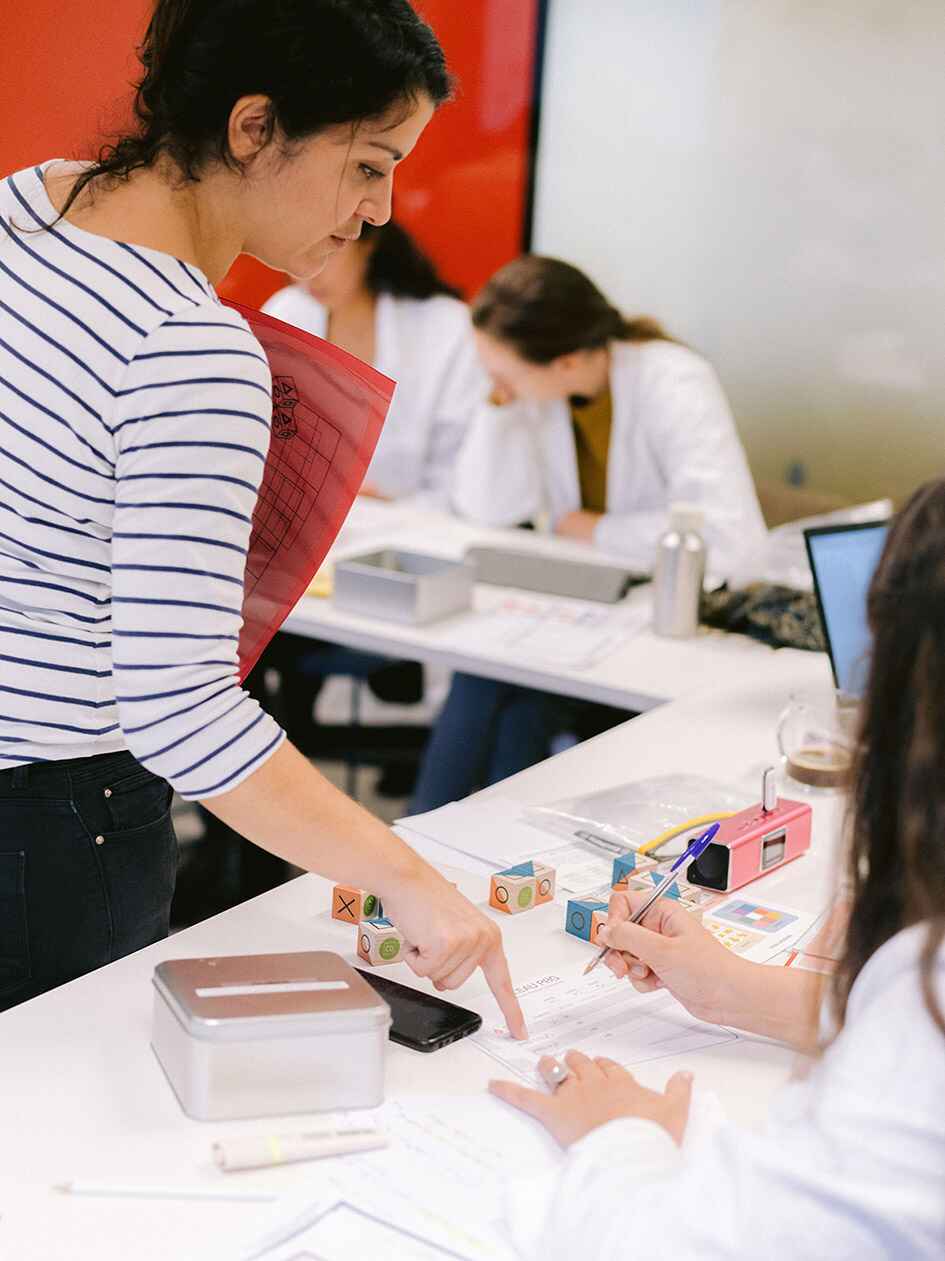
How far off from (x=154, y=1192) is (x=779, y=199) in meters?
3.89

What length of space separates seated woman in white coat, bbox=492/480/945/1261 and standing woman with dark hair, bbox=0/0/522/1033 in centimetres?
31

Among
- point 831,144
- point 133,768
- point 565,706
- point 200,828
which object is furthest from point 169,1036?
point 831,144

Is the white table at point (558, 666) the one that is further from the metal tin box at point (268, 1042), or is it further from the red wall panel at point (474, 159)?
the red wall panel at point (474, 159)

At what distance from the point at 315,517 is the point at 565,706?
1.66 meters

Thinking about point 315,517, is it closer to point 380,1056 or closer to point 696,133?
point 380,1056

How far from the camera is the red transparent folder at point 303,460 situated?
143cm

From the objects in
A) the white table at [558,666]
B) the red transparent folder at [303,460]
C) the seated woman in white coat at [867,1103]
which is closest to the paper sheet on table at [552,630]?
the white table at [558,666]

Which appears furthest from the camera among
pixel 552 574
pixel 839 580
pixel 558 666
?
pixel 552 574

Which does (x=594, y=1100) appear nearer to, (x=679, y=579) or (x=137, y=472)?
(x=137, y=472)

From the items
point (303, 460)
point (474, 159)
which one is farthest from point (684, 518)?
point (474, 159)

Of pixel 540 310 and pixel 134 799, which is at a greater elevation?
pixel 540 310

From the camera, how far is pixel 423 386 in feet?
13.1

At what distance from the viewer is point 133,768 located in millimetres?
1356

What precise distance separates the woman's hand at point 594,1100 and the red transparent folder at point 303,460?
512 mm
